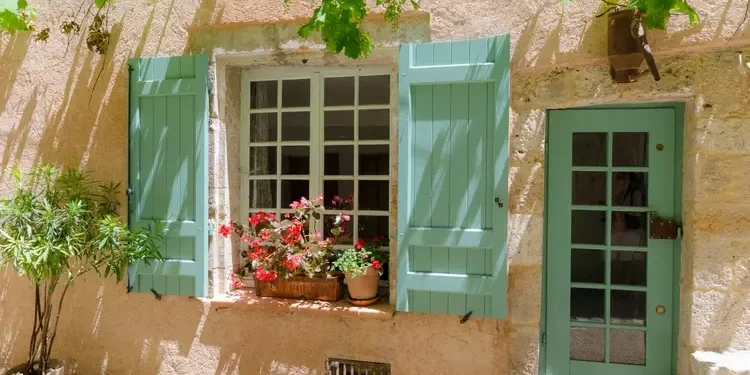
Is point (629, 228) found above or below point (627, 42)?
below

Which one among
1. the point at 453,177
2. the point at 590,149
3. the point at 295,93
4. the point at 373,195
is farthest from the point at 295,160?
the point at 590,149

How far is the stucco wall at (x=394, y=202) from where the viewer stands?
276cm

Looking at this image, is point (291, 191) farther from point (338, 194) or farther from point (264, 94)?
point (264, 94)

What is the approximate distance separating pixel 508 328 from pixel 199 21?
118 inches

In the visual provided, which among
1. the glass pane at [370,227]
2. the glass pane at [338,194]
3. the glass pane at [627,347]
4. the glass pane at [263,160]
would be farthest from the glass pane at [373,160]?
the glass pane at [627,347]

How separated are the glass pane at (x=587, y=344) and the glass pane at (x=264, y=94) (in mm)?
2693

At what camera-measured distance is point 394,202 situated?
320 centimetres

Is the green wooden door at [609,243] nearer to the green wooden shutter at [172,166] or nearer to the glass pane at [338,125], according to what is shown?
the glass pane at [338,125]

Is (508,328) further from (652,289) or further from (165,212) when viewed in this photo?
(165,212)

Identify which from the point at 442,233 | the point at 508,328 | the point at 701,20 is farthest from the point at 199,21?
the point at 701,20

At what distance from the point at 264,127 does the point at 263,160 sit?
0.85 ft

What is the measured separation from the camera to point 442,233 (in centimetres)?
296

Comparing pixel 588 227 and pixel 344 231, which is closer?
pixel 588 227

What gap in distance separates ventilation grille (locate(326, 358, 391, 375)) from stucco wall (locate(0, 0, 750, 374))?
0.07 m
